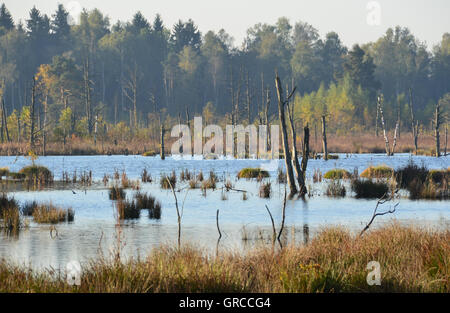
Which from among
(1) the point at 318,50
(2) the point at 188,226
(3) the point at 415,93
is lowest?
(2) the point at 188,226

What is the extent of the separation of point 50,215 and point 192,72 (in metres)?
85.5

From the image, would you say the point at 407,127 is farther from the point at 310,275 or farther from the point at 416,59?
the point at 310,275

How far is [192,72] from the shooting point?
333ft

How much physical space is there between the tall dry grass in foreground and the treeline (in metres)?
67.2

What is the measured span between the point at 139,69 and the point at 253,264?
307ft

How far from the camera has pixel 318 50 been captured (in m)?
120

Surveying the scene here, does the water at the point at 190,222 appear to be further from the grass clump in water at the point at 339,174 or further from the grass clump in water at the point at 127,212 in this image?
the grass clump in water at the point at 339,174

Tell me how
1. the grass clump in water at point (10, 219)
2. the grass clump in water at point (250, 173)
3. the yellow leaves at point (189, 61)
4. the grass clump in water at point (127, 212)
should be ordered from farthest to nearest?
the yellow leaves at point (189, 61) → the grass clump in water at point (250, 173) → the grass clump in water at point (127, 212) → the grass clump in water at point (10, 219)

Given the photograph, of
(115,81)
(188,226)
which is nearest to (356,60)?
(115,81)

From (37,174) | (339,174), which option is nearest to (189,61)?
(37,174)

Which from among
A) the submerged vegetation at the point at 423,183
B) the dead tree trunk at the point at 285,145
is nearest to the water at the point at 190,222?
the dead tree trunk at the point at 285,145

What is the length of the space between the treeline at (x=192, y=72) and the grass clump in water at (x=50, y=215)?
58031 mm

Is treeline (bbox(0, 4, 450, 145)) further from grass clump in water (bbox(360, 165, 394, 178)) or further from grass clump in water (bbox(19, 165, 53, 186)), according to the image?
grass clump in water (bbox(360, 165, 394, 178))

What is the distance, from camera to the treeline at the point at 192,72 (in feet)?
284
